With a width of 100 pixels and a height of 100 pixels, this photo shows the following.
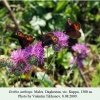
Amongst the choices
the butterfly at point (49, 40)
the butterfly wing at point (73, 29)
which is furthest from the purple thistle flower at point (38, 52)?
the butterfly wing at point (73, 29)

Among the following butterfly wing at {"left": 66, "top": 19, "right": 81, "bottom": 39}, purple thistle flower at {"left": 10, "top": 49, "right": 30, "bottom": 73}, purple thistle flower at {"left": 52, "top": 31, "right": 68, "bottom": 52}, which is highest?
butterfly wing at {"left": 66, "top": 19, "right": 81, "bottom": 39}

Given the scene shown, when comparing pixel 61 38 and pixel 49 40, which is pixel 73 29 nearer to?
pixel 61 38

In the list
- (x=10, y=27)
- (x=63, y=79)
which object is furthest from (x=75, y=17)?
(x=63, y=79)

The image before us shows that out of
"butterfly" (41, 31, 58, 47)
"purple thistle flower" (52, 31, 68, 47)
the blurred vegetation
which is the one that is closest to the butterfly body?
"butterfly" (41, 31, 58, 47)

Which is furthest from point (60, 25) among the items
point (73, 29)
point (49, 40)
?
point (49, 40)

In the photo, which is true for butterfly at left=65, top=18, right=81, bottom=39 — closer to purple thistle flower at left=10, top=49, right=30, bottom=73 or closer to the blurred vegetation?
purple thistle flower at left=10, top=49, right=30, bottom=73

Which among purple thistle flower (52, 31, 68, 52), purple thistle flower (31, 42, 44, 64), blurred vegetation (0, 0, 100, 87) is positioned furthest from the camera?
→ blurred vegetation (0, 0, 100, 87)

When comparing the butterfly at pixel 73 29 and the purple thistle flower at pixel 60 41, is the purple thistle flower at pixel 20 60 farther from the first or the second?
the butterfly at pixel 73 29

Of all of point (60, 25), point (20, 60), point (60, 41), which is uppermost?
point (60, 25)
